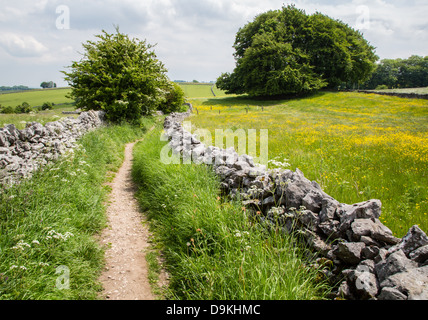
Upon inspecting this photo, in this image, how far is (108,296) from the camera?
376 centimetres

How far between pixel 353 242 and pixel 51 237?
4528 mm

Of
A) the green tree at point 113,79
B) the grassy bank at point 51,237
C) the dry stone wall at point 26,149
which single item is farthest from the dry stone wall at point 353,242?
the green tree at point 113,79

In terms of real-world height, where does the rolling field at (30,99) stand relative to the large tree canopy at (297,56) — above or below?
below

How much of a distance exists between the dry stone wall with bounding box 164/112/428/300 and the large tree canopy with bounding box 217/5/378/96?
4638 cm

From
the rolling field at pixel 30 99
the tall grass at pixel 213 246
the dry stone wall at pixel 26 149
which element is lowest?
the tall grass at pixel 213 246

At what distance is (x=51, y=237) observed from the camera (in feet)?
11.6

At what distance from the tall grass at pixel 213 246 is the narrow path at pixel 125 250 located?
398 millimetres

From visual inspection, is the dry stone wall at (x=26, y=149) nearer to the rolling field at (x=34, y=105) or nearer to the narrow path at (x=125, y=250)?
the rolling field at (x=34, y=105)

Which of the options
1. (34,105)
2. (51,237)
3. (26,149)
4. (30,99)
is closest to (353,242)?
(51,237)

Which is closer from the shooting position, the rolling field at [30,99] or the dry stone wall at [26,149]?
the dry stone wall at [26,149]

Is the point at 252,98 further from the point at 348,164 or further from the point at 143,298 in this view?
the point at 143,298

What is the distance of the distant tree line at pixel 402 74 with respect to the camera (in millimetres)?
86938

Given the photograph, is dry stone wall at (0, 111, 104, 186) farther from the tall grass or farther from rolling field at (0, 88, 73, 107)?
rolling field at (0, 88, 73, 107)

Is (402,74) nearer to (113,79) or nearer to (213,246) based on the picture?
(113,79)
